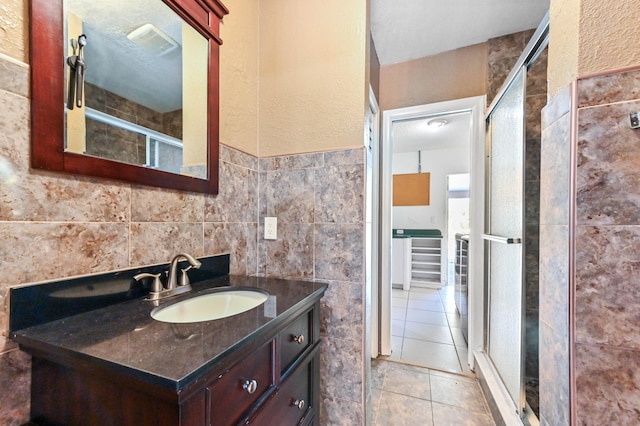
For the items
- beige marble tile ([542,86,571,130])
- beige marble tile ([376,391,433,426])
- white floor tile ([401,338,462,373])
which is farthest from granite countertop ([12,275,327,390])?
white floor tile ([401,338,462,373])

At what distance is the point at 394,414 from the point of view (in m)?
1.43

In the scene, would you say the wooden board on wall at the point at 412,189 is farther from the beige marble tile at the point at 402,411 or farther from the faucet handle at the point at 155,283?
the faucet handle at the point at 155,283

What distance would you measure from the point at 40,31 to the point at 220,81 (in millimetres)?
591

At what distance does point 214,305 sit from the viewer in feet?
3.04

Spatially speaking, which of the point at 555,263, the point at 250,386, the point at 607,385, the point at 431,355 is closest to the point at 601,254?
the point at 555,263

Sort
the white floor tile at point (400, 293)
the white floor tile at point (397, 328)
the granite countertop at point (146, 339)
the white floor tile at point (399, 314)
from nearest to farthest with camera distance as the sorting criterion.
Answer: the granite countertop at point (146, 339) → the white floor tile at point (397, 328) → the white floor tile at point (399, 314) → the white floor tile at point (400, 293)

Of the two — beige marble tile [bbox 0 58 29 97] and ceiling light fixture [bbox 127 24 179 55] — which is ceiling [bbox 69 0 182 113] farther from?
beige marble tile [bbox 0 58 29 97]

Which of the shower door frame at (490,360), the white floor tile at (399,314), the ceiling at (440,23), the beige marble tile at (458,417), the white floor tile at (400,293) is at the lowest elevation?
the white floor tile at (400,293)

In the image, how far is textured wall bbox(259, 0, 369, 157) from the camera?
1148 millimetres

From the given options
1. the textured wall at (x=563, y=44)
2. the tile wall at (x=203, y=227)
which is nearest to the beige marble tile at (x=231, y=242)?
the tile wall at (x=203, y=227)

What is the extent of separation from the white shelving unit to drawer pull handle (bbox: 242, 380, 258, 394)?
3.98 m

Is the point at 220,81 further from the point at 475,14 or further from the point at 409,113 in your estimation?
the point at 475,14

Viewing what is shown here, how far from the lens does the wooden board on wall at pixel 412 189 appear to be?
458 centimetres

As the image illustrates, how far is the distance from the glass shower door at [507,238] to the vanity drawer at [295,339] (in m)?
1.17
